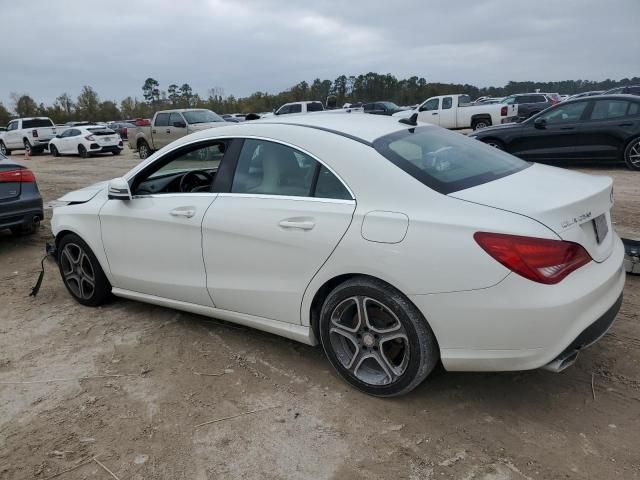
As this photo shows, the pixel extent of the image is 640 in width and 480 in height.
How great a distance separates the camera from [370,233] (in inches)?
109

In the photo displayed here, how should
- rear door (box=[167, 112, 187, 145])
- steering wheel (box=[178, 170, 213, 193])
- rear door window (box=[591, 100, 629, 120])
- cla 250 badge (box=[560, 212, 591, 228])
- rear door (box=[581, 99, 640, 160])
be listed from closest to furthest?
cla 250 badge (box=[560, 212, 591, 228]) < steering wheel (box=[178, 170, 213, 193]) < rear door (box=[581, 99, 640, 160]) < rear door window (box=[591, 100, 629, 120]) < rear door (box=[167, 112, 187, 145])

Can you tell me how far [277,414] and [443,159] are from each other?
1.75 m

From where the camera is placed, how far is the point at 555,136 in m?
10.9

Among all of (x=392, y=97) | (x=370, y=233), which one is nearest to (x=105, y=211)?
(x=370, y=233)

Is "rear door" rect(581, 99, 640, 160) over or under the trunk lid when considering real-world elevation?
under

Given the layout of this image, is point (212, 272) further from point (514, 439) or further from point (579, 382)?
point (579, 382)

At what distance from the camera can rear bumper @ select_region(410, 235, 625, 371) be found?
244 centimetres

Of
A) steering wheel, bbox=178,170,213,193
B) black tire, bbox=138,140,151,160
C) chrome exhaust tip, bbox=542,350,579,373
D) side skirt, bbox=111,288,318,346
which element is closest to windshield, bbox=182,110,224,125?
black tire, bbox=138,140,151,160

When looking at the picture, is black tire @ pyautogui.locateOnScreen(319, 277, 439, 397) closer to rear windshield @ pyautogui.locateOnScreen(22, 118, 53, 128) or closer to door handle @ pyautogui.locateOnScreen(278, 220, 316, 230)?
door handle @ pyautogui.locateOnScreen(278, 220, 316, 230)

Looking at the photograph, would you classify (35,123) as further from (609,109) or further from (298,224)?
(298,224)

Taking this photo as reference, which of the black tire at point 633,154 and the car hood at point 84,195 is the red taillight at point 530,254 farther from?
the black tire at point 633,154

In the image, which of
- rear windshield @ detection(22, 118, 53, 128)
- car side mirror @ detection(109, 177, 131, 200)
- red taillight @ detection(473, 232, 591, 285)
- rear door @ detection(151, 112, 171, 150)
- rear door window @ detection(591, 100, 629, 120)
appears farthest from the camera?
rear windshield @ detection(22, 118, 53, 128)

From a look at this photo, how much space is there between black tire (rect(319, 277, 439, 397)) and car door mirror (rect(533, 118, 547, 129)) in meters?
9.37

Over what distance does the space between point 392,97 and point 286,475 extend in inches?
2786
